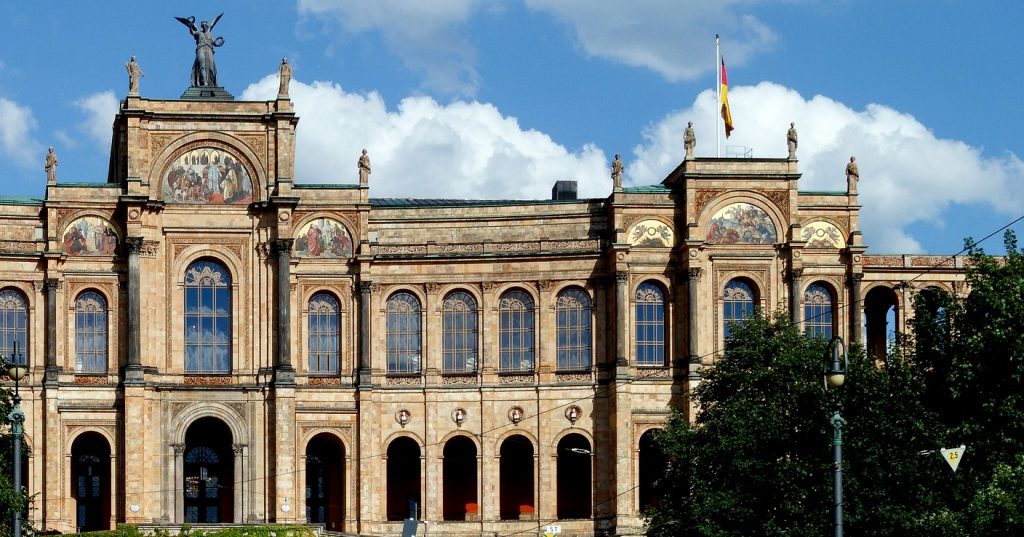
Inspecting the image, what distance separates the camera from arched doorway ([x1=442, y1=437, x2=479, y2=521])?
118m

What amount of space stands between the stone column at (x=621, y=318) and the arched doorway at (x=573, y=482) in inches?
218

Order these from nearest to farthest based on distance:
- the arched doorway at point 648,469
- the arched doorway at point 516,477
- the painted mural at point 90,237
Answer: the arched doorway at point 648,469 → the painted mural at point 90,237 → the arched doorway at point 516,477

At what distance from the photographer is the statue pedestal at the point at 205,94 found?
117m

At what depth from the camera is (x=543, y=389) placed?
115m

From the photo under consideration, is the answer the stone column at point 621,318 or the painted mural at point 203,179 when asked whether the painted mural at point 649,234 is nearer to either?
the stone column at point 621,318

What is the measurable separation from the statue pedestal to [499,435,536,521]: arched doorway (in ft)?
77.1

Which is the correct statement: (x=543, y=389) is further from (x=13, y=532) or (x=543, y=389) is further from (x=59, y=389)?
(x=13, y=532)

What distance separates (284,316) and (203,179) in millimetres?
8289

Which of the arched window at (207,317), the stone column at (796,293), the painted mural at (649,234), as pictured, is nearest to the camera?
the stone column at (796,293)

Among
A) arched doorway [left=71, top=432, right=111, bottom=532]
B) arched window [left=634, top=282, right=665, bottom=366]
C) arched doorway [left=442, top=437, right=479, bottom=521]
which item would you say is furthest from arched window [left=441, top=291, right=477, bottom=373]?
arched doorway [left=71, top=432, right=111, bottom=532]

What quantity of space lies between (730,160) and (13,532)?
45095mm

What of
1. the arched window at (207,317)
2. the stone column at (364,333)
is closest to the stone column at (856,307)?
the stone column at (364,333)

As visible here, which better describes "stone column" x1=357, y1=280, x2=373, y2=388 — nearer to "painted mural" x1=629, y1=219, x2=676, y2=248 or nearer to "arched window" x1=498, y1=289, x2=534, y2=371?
"arched window" x1=498, y1=289, x2=534, y2=371

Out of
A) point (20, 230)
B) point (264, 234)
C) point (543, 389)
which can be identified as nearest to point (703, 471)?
point (543, 389)
